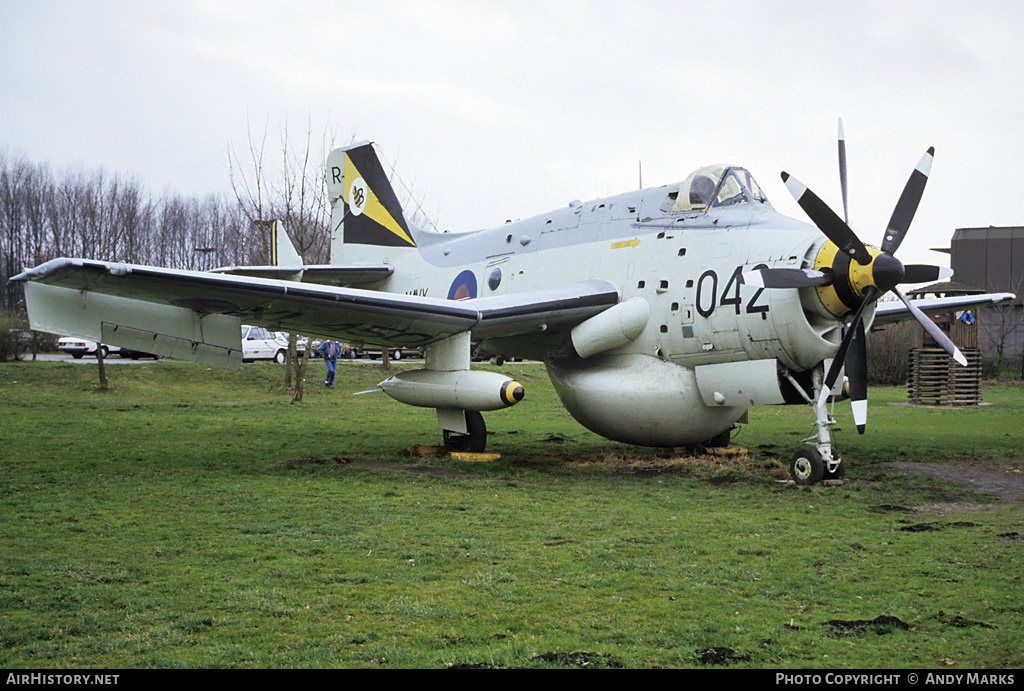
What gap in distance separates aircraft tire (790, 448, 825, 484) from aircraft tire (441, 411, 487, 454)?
548 cm

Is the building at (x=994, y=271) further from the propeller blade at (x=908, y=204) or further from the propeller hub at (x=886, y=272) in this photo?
the propeller hub at (x=886, y=272)

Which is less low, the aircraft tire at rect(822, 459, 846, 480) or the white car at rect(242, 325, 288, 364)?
the white car at rect(242, 325, 288, 364)

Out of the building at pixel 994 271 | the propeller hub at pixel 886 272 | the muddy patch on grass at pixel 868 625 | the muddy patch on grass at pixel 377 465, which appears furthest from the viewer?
the building at pixel 994 271

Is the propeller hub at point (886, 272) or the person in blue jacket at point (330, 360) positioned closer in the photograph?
the propeller hub at point (886, 272)

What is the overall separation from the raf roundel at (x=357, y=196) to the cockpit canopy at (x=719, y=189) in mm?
9305

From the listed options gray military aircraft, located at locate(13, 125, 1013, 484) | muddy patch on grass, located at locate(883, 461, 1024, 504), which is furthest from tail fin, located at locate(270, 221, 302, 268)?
muddy patch on grass, located at locate(883, 461, 1024, 504)

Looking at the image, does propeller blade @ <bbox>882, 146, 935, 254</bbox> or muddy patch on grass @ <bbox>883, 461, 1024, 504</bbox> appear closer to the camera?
muddy patch on grass @ <bbox>883, 461, 1024, 504</bbox>

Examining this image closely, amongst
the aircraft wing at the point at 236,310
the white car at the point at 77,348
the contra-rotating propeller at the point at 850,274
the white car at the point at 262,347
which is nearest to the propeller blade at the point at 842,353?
the contra-rotating propeller at the point at 850,274

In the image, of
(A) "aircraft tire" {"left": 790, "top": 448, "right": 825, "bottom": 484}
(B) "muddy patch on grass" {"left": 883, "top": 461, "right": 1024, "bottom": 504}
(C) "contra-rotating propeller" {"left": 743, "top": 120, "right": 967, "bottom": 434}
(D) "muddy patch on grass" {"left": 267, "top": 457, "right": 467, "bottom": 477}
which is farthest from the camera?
(D) "muddy patch on grass" {"left": 267, "top": 457, "right": 467, "bottom": 477}

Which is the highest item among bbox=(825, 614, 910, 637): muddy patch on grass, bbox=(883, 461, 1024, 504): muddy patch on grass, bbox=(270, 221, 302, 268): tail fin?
bbox=(270, 221, 302, 268): tail fin

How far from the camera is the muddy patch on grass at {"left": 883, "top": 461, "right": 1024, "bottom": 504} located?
11562mm

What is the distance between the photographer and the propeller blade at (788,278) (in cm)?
1139

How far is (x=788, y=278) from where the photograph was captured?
450 inches

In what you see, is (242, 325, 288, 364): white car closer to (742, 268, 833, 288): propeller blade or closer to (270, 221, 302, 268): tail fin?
(270, 221, 302, 268): tail fin
